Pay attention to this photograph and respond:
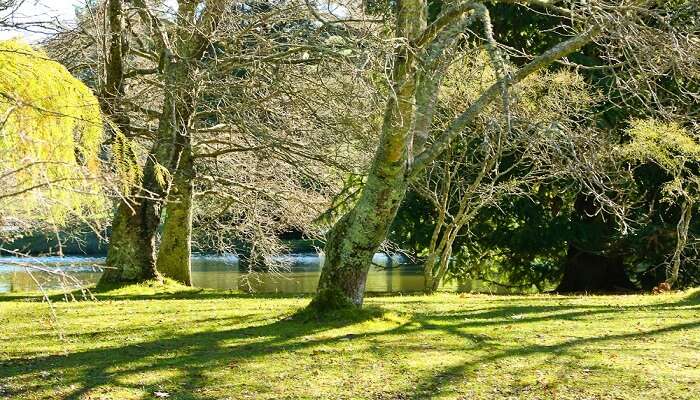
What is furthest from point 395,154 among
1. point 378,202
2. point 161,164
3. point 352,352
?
point 161,164

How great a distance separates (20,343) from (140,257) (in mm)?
6158

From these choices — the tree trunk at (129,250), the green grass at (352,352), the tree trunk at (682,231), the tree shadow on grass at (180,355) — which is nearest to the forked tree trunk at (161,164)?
the tree trunk at (129,250)

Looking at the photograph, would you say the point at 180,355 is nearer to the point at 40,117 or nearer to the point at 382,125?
the point at 40,117

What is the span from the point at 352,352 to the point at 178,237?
8.88 m

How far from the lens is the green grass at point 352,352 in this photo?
259 inches

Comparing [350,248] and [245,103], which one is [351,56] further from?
[245,103]

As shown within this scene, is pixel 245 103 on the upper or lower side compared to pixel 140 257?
upper

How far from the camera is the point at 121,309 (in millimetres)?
11016

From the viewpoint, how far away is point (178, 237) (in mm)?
16047

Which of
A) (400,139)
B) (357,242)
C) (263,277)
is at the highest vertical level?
(400,139)

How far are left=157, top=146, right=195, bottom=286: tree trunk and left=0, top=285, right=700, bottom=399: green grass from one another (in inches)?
172

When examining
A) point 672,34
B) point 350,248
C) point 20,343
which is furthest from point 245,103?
point 672,34

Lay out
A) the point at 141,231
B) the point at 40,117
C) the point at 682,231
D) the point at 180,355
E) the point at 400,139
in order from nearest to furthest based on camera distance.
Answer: the point at 40,117 < the point at 180,355 < the point at 400,139 < the point at 141,231 < the point at 682,231

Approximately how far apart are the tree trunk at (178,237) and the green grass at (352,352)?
4.37 m
